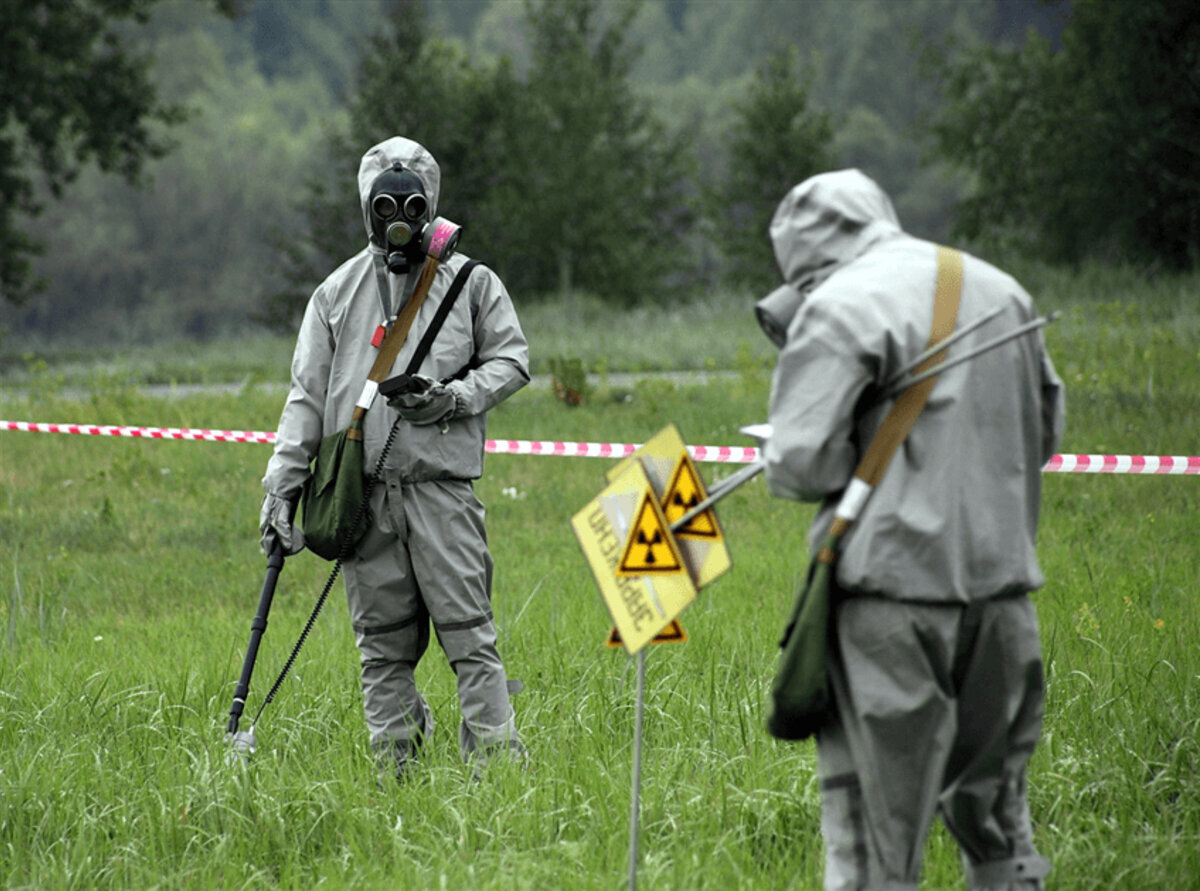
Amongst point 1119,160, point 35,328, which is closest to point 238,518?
point 1119,160

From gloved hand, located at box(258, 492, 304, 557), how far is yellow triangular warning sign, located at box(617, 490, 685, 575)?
1.58 m

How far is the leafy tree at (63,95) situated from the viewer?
2406cm

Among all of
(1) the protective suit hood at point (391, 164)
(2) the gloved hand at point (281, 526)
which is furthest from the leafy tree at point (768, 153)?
(2) the gloved hand at point (281, 526)

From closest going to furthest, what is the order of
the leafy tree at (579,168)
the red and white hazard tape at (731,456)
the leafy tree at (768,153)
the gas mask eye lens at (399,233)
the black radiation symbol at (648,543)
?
the black radiation symbol at (648,543) → the gas mask eye lens at (399,233) → the red and white hazard tape at (731,456) → the leafy tree at (579,168) → the leafy tree at (768,153)

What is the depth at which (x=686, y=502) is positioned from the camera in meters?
2.78

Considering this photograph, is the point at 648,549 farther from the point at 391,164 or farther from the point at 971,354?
the point at 391,164

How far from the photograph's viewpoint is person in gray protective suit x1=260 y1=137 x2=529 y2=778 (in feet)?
13.0

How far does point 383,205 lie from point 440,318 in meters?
0.39

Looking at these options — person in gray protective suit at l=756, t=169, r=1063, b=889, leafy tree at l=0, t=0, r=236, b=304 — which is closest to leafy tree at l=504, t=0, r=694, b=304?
leafy tree at l=0, t=0, r=236, b=304

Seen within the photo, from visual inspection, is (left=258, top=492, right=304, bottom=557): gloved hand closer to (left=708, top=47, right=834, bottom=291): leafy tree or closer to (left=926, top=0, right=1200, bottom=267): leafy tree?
(left=708, top=47, right=834, bottom=291): leafy tree

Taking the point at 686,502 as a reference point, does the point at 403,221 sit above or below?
above

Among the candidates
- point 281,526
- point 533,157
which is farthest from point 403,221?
point 533,157

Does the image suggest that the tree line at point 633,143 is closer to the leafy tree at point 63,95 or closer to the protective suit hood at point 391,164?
the leafy tree at point 63,95

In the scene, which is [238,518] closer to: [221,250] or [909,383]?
[909,383]
